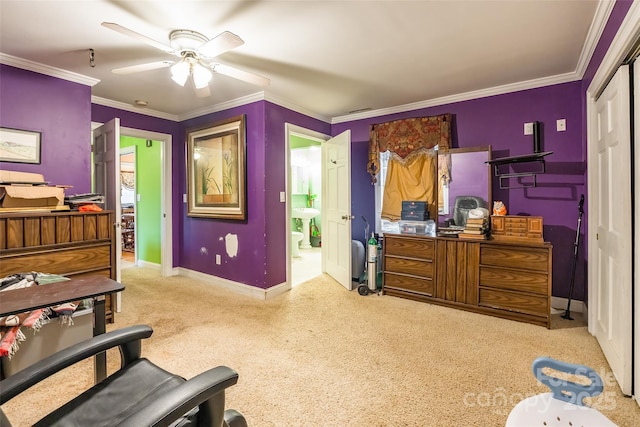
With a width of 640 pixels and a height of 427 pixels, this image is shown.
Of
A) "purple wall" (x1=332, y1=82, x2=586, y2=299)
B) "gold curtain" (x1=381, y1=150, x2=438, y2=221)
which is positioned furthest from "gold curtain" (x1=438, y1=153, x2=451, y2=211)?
"purple wall" (x1=332, y1=82, x2=586, y2=299)

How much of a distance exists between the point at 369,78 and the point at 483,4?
1236 millimetres

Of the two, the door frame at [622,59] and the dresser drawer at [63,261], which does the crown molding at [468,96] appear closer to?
the door frame at [622,59]

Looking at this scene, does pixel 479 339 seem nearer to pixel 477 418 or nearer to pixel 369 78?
pixel 477 418

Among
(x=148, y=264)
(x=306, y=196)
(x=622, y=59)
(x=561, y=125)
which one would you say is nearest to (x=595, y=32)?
(x=622, y=59)

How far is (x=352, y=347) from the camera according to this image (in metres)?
2.33

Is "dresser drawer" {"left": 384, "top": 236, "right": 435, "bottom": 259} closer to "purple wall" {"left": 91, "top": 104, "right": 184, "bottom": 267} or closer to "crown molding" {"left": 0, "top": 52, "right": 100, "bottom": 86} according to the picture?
"purple wall" {"left": 91, "top": 104, "right": 184, "bottom": 267}

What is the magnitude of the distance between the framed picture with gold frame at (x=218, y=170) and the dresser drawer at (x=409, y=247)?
1.70 meters

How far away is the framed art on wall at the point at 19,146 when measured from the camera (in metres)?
2.54

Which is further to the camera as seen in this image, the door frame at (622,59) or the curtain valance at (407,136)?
the curtain valance at (407,136)

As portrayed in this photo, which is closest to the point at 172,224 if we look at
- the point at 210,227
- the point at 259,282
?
the point at 210,227

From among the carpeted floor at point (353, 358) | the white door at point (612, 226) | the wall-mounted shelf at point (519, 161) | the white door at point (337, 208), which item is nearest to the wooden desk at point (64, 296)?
the carpeted floor at point (353, 358)

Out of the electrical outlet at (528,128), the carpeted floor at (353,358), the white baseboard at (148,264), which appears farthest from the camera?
the white baseboard at (148,264)

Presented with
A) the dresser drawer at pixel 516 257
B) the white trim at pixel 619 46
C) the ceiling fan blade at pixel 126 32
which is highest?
the ceiling fan blade at pixel 126 32

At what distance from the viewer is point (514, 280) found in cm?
281
